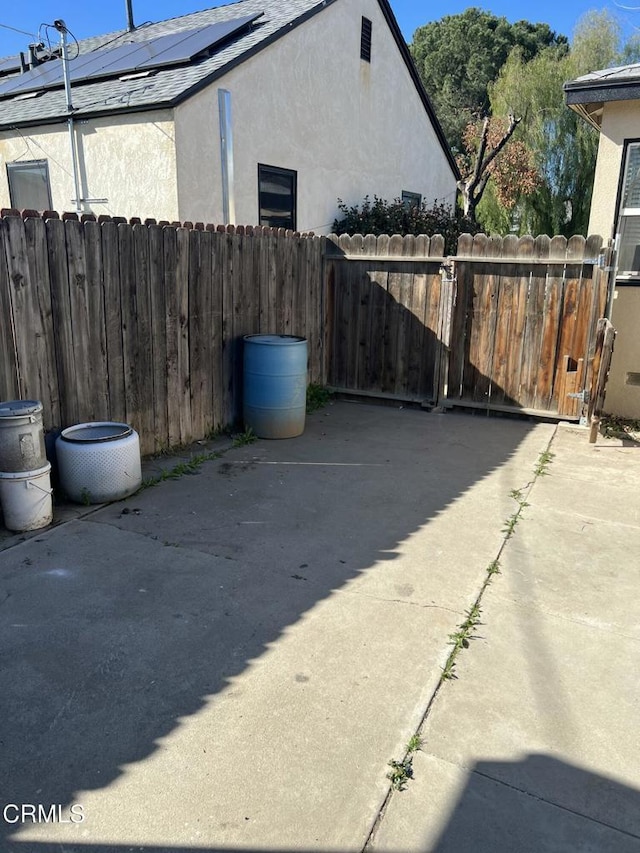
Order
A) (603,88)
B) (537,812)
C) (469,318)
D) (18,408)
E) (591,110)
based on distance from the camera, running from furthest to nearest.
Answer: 1. (469,318)
2. (591,110)
3. (603,88)
4. (18,408)
5. (537,812)

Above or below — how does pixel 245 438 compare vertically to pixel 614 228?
below

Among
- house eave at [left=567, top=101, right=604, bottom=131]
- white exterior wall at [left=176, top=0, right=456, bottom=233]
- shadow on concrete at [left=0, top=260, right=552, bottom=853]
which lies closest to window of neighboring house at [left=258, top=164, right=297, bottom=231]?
white exterior wall at [left=176, top=0, right=456, bottom=233]

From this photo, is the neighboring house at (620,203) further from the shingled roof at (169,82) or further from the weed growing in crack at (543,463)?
the shingled roof at (169,82)

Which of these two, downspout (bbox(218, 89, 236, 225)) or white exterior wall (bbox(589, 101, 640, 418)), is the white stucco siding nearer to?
white exterior wall (bbox(589, 101, 640, 418))

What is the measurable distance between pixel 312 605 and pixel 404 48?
13.0m

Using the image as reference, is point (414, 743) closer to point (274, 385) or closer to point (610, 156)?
point (274, 385)

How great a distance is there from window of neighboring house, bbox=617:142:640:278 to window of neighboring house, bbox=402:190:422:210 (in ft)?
21.9

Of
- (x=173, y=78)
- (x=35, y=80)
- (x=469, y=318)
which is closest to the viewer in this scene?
(x=469, y=318)

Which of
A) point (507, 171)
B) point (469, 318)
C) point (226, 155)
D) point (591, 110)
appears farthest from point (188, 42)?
point (507, 171)

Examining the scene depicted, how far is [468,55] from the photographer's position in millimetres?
31094

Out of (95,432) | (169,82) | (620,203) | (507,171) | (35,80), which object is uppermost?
(35,80)

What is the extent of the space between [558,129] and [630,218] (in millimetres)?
13081

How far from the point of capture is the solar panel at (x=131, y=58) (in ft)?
31.2

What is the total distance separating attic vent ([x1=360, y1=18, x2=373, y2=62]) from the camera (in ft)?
38.1
